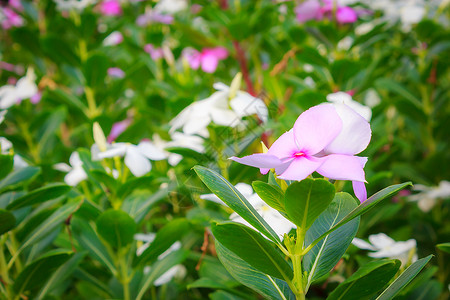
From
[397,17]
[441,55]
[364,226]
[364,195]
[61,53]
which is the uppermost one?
[61,53]

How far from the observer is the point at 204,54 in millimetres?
1855

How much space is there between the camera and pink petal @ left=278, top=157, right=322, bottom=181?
482 mm

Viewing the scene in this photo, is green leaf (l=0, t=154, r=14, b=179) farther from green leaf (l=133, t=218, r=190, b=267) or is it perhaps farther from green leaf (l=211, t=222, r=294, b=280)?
green leaf (l=211, t=222, r=294, b=280)

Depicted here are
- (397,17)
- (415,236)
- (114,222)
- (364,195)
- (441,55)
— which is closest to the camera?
(364,195)

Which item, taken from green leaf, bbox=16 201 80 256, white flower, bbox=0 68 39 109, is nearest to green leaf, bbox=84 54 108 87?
white flower, bbox=0 68 39 109

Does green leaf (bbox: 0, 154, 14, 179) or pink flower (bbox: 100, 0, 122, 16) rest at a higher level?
pink flower (bbox: 100, 0, 122, 16)

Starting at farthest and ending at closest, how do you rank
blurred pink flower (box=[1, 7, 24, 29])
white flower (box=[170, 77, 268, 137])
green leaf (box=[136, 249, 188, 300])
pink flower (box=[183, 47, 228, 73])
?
1. blurred pink flower (box=[1, 7, 24, 29])
2. pink flower (box=[183, 47, 228, 73])
3. green leaf (box=[136, 249, 188, 300])
4. white flower (box=[170, 77, 268, 137])

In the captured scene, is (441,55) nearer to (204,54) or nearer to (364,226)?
(364,226)

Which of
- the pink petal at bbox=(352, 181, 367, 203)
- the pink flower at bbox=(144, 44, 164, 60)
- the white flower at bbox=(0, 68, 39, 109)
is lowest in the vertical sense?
the pink flower at bbox=(144, 44, 164, 60)

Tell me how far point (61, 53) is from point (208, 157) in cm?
116

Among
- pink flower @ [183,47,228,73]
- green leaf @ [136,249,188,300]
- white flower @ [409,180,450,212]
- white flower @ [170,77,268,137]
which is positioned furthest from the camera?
pink flower @ [183,47,228,73]

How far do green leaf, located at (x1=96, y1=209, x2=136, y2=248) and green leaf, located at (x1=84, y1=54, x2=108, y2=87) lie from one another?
2.48ft

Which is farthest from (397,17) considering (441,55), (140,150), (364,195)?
(364,195)

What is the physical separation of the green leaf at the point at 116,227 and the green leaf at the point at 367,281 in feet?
1.48
